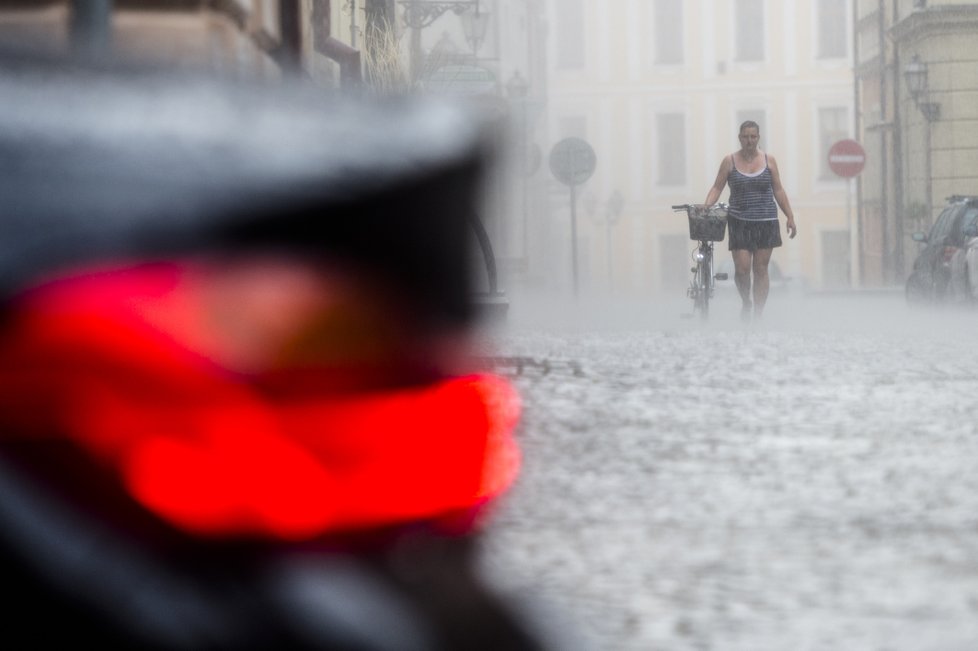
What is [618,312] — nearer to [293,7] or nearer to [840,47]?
[293,7]

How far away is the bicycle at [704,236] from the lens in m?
18.2

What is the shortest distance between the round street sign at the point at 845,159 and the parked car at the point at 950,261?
9412 millimetres

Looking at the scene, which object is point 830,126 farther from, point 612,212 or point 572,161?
point 572,161

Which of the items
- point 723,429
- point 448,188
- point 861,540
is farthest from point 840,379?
point 448,188

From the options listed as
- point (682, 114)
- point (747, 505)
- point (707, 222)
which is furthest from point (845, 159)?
point (682, 114)

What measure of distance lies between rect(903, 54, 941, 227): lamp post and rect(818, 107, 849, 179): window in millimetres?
30582

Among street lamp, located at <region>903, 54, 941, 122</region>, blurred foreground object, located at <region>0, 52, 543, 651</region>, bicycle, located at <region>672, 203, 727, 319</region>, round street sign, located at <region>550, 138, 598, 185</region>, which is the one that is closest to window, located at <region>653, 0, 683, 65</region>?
street lamp, located at <region>903, 54, 941, 122</region>

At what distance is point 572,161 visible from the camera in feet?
110

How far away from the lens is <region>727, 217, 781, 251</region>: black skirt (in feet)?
53.4

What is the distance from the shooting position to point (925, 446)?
691cm

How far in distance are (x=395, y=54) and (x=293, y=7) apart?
1320 centimetres

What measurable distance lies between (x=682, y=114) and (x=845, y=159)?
1419 inches

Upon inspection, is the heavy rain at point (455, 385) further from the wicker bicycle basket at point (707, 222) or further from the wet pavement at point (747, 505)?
the wicker bicycle basket at point (707, 222)

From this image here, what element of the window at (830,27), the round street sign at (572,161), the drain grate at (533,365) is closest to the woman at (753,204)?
the drain grate at (533,365)
